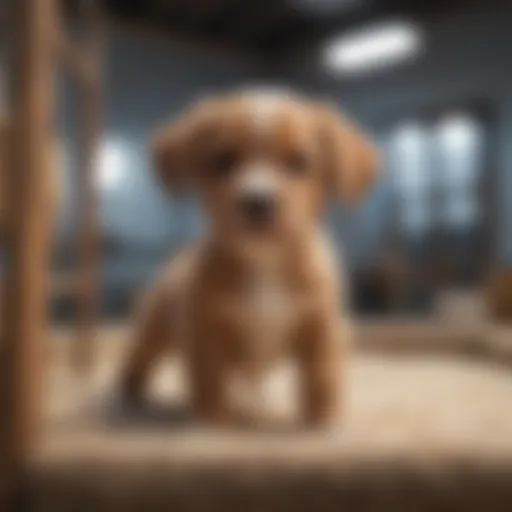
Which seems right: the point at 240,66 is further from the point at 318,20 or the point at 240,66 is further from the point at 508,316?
the point at 508,316

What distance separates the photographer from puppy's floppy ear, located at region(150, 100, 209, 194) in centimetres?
93

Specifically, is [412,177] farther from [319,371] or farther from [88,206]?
[319,371]

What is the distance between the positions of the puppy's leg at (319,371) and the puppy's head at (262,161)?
0.40 feet

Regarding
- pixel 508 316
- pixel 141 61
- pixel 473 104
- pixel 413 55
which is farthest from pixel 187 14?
pixel 508 316

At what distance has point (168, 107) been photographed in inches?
137

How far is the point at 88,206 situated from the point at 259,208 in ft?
2.89

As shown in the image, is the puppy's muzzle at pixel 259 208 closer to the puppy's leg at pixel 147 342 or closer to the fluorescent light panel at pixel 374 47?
the puppy's leg at pixel 147 342

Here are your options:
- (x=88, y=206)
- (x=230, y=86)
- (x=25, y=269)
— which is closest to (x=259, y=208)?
(x=25, y=269)

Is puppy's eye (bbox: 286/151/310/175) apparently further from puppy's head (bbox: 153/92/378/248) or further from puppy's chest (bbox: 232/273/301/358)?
puppy's chest (bbox: 232/273/301/358)

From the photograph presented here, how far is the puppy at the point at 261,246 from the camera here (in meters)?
0.89

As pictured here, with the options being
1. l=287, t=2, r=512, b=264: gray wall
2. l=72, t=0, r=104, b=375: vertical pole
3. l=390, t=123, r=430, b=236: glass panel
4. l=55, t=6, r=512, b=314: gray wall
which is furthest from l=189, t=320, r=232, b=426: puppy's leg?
l=390, t=123, r=430, b=236: glass panel

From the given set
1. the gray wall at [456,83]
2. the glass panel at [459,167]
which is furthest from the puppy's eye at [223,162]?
the glass panel at [459,167]

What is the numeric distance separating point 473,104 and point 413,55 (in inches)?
15.4

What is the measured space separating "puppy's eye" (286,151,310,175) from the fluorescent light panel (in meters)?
2.83
